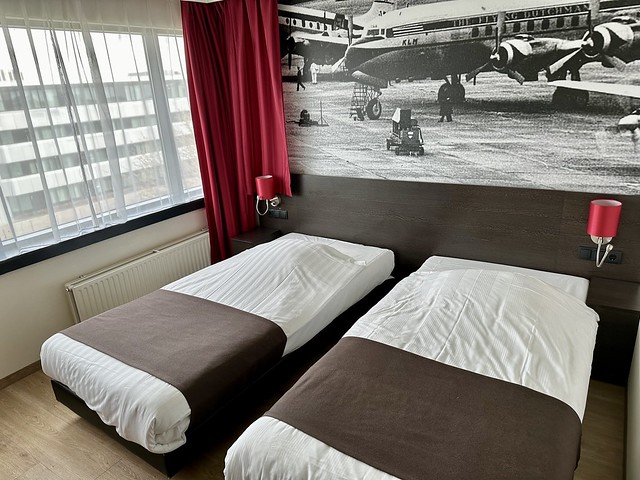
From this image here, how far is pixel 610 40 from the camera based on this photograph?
7.44 feet

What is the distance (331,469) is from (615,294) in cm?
191

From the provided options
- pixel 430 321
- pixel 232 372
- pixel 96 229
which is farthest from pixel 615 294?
pixel 96 229

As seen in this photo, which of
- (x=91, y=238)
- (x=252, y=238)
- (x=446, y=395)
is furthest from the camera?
(x=252, y=238)

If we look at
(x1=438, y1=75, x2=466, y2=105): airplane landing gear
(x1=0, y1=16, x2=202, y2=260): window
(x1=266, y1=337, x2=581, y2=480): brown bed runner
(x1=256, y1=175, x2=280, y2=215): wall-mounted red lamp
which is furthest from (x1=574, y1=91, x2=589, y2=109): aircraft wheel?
(x1=0, y1=16, x2=202, y2=260): window

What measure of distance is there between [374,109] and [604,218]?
1557 mm

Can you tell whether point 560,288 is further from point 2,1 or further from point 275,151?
point 2,1

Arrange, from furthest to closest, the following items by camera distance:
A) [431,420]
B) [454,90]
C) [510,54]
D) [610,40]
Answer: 1. [454,90]
2. [510,54]
3. [610,40]
4. [431,420]

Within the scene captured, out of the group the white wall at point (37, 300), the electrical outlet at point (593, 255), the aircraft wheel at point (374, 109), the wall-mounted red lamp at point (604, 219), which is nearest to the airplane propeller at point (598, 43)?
the wall-mounted red lamp at point (604, 219)

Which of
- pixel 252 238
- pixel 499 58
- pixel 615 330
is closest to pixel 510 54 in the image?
pixel 499 58

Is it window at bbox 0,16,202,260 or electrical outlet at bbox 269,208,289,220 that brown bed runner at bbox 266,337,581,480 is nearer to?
electrical outlet at bbox 269,208,289,220

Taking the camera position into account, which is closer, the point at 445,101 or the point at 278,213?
the point at 445,101

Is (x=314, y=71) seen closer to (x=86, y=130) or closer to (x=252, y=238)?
(x=252, y=238)

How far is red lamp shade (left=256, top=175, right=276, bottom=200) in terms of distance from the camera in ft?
11.5

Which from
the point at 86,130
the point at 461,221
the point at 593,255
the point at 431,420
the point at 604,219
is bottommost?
the point at 431,420
